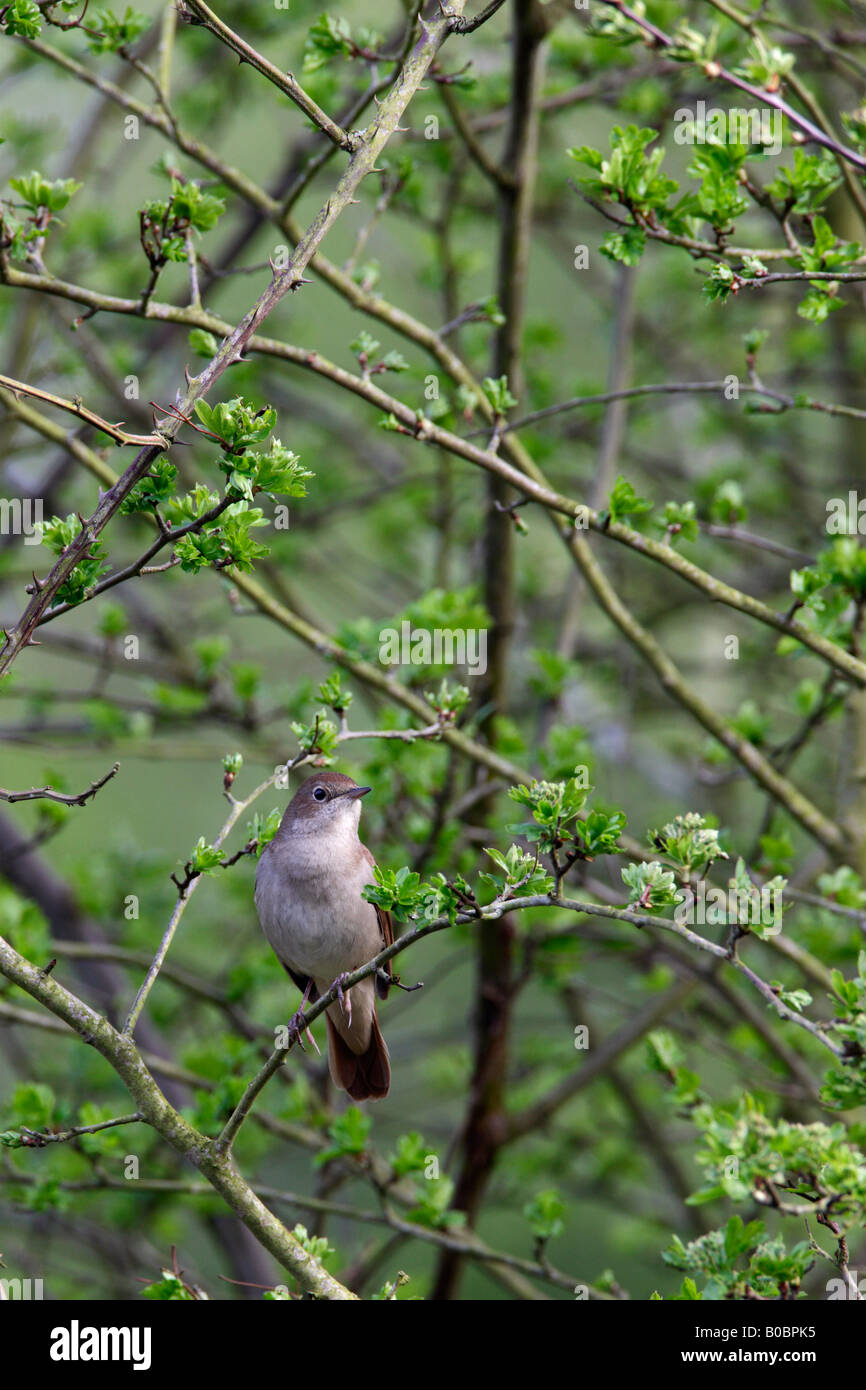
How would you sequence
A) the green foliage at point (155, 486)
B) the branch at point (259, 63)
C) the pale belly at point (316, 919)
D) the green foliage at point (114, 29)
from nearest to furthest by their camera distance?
the branch at point (259, 63)
the green foliage at point (155, 486)
the green foliage at point (114, 29)
the pale belly at point (316, 919)

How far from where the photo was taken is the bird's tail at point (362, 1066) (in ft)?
16.1

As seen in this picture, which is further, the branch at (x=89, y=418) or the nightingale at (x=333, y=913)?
the nightingale at (x=333, y=913)

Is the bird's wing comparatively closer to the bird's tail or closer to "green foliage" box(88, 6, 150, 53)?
the bird's tail

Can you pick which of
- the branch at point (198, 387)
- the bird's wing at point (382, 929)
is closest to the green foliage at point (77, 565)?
the branch at point (198, 387)

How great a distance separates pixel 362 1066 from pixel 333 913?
727 mm

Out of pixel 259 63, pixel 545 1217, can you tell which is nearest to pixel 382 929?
pixel 545 1217

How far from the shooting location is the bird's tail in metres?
4.90

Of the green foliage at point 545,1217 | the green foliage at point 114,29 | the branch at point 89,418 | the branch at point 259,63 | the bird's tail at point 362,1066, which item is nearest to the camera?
the branch at point 89,418

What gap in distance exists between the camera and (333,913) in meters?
4.59

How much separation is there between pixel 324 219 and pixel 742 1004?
381 centimetres

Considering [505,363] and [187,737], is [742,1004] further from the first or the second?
[187,737]

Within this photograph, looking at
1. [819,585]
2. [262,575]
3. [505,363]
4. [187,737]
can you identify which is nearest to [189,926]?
[187,737]

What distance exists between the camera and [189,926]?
28.2ft

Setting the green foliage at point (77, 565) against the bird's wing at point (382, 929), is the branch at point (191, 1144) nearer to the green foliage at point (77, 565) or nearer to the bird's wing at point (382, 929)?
the green foliage at point (77, 565)
